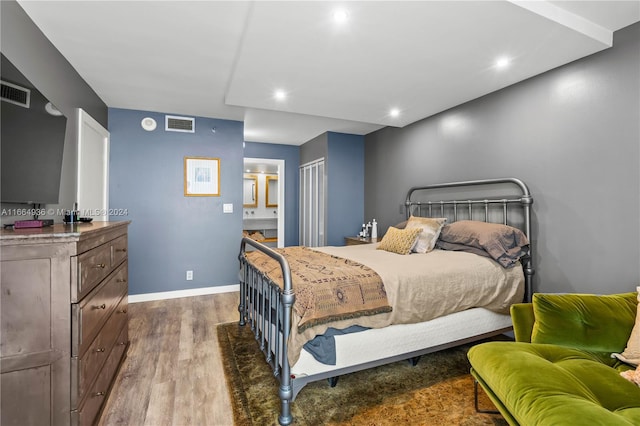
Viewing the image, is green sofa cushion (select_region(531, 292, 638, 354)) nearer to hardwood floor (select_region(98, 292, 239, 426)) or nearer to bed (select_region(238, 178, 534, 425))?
bed (select_region(238, 178, 534, 425))

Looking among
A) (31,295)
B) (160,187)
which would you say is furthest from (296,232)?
(31,295)

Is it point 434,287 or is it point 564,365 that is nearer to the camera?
point 564,365

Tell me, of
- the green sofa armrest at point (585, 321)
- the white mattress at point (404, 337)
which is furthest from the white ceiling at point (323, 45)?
the white mattress at point (404, 337)

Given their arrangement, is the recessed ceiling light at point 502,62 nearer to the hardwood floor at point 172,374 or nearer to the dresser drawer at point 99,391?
the hardwood floor at point 172,374

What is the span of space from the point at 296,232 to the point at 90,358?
4868 mm

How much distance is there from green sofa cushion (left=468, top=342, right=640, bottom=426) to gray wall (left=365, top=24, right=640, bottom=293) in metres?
1.02

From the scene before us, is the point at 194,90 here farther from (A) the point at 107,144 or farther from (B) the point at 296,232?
(B) the point at 296,232

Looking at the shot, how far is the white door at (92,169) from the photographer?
289 centimetres

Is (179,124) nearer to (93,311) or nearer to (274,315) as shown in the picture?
(93,311)

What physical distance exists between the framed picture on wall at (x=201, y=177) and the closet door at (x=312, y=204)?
5.77ft

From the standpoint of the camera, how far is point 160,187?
3.99m

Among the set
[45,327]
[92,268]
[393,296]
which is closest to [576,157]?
[393,296]

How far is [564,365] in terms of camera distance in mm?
1392

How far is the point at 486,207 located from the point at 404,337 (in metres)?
1.72
